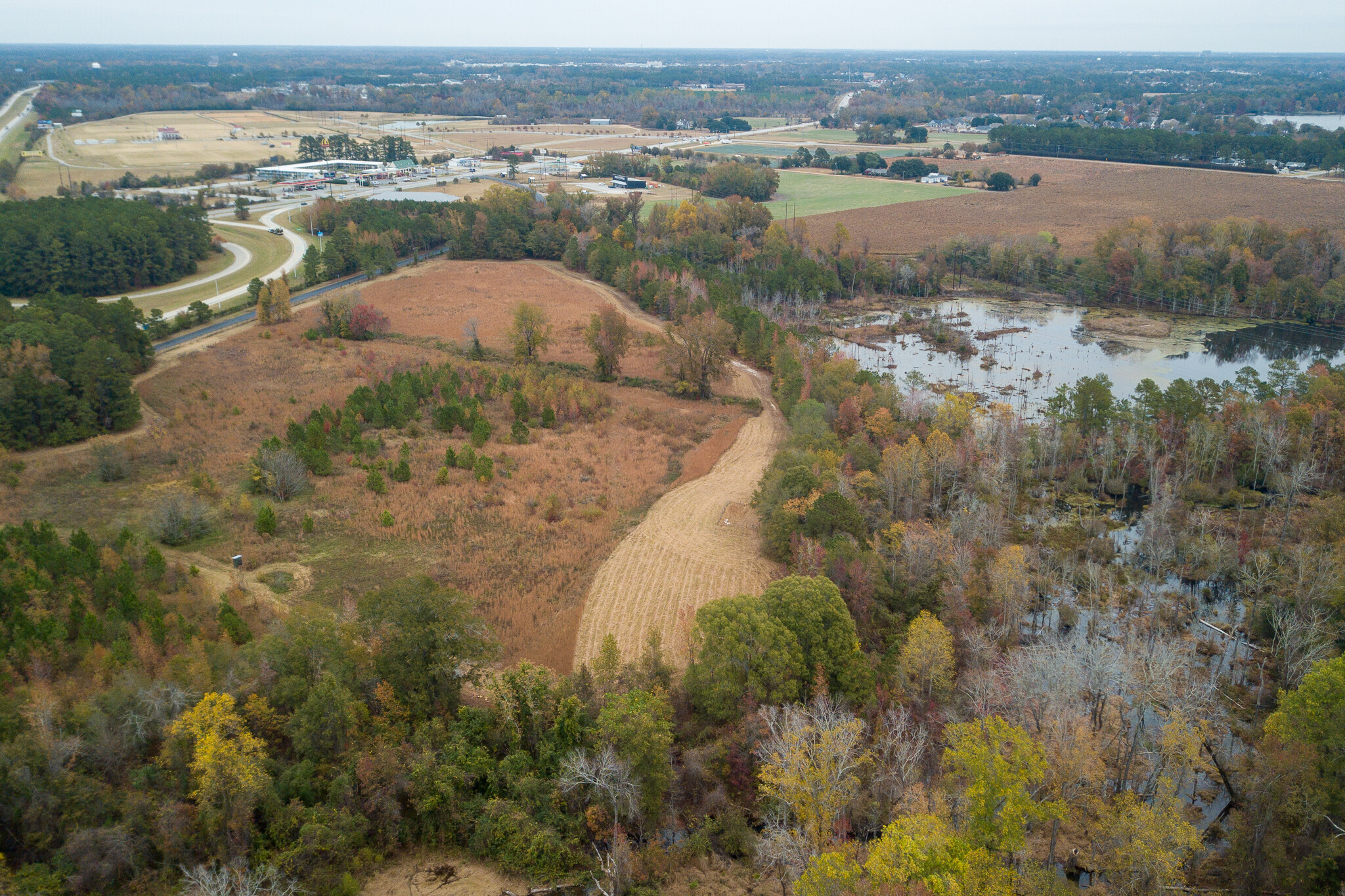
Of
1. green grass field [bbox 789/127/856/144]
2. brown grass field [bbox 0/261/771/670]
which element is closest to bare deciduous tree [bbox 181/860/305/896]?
brown grass field [bbox 0/261/771/670]

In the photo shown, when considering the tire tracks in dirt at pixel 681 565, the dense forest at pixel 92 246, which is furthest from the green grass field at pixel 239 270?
the tire tracks in dirt at pixel 681 565

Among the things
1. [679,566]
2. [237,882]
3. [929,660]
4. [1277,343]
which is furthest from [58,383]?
[1277,343]

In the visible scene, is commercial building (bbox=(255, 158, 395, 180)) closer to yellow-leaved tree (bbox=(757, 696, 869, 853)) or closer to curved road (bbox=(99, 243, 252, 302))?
curved road (bbox=(99, 243, 252, 302))

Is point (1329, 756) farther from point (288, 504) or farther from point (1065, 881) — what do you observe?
point (288, 504)

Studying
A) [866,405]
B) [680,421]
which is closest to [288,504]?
[680,421]

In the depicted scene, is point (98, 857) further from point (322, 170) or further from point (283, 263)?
point (322, 170)
